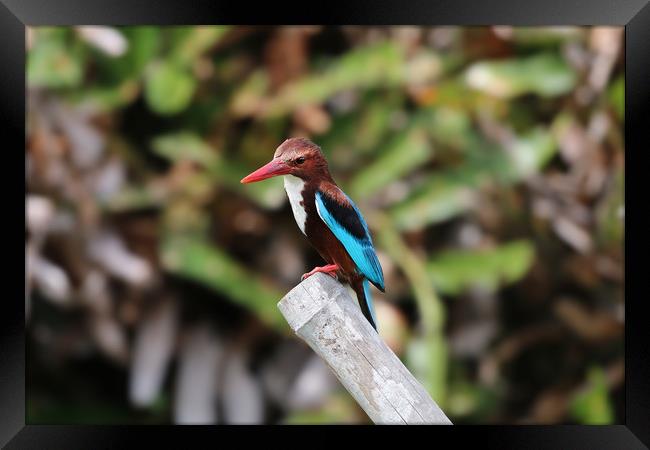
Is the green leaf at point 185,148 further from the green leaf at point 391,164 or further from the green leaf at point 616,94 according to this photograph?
the green leaf at point 616,94

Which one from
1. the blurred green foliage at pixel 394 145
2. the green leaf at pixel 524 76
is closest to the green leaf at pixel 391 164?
the blurred green foliage at pixel 394 145

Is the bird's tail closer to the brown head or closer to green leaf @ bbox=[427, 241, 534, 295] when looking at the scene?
the brown head

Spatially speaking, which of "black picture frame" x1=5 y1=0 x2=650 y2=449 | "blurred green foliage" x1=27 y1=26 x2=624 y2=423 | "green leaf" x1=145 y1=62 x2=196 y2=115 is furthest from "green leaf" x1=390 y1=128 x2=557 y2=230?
"green leaf" x1=145 y1=62 x2=196 y2=115

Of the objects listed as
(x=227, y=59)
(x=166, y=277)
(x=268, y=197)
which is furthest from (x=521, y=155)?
(x=166, y=277)

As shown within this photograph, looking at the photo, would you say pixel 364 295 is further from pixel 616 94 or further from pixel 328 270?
pixel 616 94

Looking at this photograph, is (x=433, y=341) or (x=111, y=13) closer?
(x=111, y=13)

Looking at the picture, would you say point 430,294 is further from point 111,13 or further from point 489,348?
point 111,13
